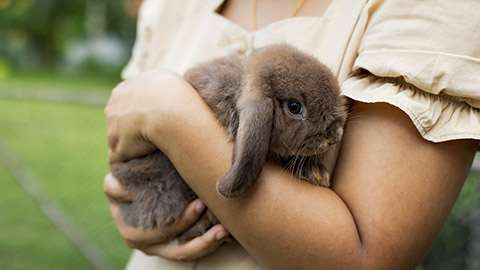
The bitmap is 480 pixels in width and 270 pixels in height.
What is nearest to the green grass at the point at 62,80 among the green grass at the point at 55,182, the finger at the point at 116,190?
the green grass at the point at 55,182

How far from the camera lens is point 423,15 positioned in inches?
50.8

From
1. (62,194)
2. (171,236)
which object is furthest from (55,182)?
(171,236)

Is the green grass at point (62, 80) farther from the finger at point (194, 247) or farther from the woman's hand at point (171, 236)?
the finger at point (194, 247)

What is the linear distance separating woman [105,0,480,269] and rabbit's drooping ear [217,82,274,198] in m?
0.07

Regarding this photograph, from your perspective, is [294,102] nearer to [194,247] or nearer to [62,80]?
[194,247]

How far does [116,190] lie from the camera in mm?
1823

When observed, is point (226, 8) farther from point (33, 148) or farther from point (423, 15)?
point (33, 148)

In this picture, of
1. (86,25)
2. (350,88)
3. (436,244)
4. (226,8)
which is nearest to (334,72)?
(350,88)

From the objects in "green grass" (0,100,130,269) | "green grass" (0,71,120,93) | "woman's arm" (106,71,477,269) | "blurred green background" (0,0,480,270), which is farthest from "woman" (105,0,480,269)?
"green grass" (0,71,120,93)

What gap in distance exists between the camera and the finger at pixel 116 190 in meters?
1.82

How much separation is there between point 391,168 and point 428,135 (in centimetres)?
13

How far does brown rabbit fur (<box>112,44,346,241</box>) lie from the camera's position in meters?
1.36

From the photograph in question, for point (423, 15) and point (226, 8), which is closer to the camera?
point (423, 15)

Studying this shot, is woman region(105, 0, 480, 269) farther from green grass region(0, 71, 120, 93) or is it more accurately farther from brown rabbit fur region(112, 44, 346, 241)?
green grass region(0, 71, 120, 93)
